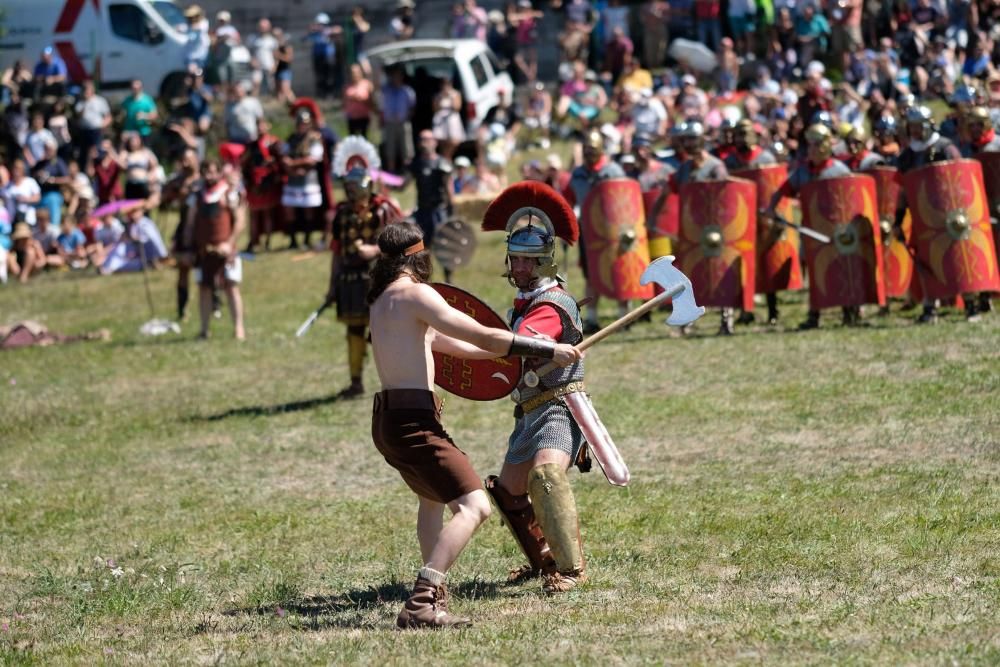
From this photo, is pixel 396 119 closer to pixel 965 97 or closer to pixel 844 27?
pixel 844 27

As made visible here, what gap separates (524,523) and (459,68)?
20049 mm

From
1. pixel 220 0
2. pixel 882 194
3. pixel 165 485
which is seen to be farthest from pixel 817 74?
pixel 220 0

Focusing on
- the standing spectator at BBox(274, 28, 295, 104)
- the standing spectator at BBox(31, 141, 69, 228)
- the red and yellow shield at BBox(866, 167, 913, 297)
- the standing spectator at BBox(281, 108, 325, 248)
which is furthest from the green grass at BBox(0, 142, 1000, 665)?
the standing spectator at BBox(274, 28, 295, 104)

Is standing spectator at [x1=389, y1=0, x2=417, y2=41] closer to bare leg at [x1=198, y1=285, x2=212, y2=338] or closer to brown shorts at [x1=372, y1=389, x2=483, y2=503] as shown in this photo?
bare leg at [x1=198, y1=285, x2=212, y2=338]

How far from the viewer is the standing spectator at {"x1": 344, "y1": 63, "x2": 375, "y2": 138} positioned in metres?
25.2

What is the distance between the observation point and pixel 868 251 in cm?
1367

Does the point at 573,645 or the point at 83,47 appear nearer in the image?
the point at 573,645

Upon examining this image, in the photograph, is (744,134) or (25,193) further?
(25,193)

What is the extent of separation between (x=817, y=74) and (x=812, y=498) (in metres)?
11.7

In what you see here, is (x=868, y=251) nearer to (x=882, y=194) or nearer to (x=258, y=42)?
(x=882, y=194)

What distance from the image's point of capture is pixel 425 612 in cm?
654

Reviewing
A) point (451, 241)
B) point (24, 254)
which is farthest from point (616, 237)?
point (24, 254)

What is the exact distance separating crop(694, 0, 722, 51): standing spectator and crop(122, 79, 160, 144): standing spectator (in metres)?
8.87

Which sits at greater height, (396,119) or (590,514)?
(396,119)
